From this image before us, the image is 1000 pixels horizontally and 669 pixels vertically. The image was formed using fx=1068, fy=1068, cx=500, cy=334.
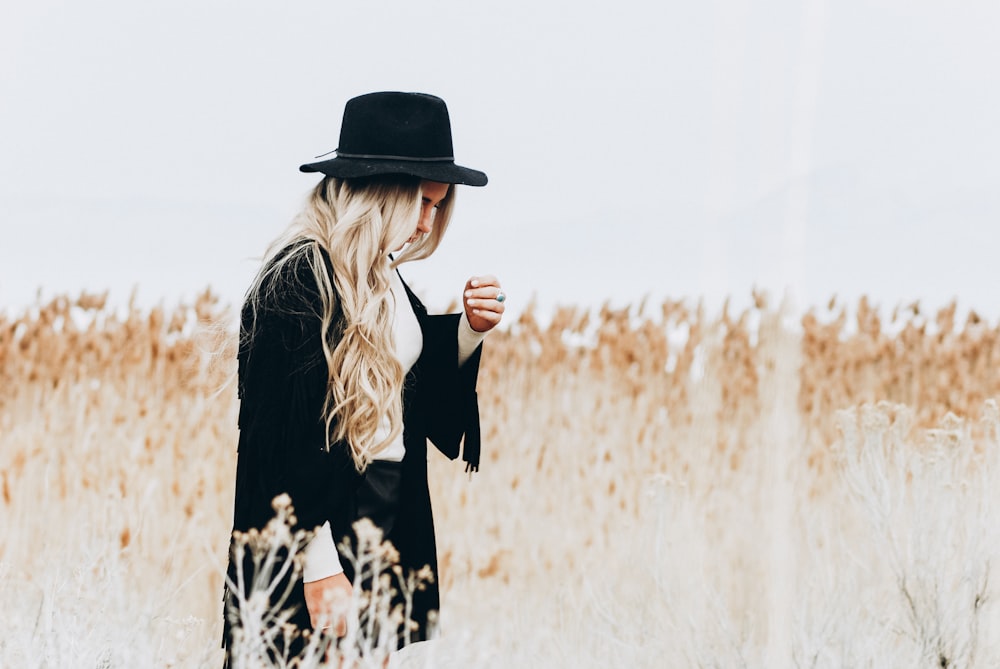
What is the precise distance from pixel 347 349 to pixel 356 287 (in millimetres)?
152

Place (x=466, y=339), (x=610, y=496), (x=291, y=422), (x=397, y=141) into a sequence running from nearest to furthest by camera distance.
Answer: (x=291, y=422) → (x=397, y=141) → (x=466, y=339) → (x=610, y=496)

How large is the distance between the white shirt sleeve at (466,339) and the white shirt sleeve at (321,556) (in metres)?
0.62

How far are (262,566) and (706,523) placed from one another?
122 inches

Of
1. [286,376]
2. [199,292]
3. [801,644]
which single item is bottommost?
[801,644]

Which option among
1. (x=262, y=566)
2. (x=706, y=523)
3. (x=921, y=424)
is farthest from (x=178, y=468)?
(x=921, y=424)

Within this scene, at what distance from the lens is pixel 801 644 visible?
3.71m

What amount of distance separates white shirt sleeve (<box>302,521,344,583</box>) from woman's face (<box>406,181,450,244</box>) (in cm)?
75

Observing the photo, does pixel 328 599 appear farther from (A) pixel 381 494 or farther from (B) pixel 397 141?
(B) pixel 397 141

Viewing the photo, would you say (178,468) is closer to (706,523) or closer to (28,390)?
(28,390)

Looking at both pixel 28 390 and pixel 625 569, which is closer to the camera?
pixel 625 569

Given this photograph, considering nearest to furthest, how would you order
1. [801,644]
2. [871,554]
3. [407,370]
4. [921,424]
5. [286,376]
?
[286,376] < [407,370] < [801,644] < [871,554] < [921,424]

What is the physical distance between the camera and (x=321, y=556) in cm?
254

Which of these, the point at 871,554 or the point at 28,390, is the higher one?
the point at 28,390

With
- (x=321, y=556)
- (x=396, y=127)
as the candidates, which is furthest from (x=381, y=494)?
(x=396, y=127)
